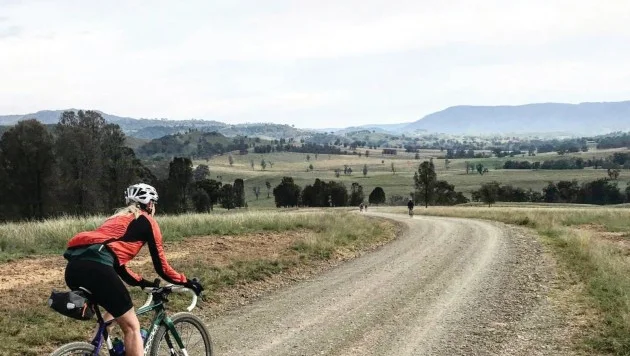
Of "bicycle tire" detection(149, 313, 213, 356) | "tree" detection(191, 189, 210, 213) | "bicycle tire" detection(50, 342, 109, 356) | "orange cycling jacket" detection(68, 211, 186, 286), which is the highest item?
"orange cycling jacket" detection(68, 211, 186, 286)

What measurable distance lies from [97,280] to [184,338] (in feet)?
6.22

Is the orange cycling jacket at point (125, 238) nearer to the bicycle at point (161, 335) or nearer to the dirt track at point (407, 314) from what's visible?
the bicycle at point (161, 335)

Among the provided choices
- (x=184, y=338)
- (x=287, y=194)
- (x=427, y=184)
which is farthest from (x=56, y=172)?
(x=287, y=194)

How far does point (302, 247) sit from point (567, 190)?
15195cm

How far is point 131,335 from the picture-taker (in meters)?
5.88

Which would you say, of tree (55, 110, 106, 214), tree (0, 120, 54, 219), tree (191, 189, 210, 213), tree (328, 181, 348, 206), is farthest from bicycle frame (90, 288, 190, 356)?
tree (328, 181, 348, 206)

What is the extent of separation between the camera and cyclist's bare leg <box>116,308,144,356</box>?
583cm

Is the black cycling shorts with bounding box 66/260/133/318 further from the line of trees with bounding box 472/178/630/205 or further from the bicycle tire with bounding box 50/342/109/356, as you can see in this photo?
the line of trees with bounding box 472/178/630/205

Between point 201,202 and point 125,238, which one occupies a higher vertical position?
point 125,238

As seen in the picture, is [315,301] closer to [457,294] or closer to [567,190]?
[457,294]

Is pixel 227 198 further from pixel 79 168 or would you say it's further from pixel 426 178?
pixel 79 168

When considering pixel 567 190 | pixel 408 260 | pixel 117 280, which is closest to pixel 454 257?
pixel 408 260

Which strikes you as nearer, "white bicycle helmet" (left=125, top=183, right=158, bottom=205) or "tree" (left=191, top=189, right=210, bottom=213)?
"white bicycle helmet" (left=125, top=183, right=158, bottom=205)

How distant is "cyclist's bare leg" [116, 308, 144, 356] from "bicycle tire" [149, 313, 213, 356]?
498 millimetres
